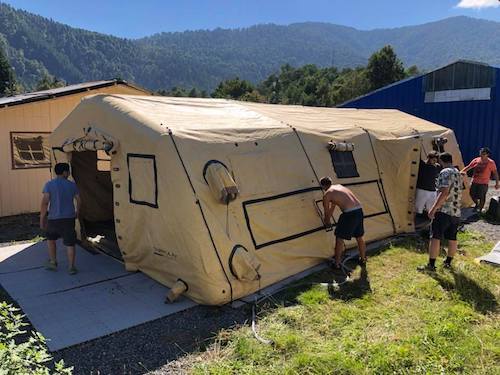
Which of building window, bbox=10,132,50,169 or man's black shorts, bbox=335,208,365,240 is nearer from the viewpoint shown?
man's black shorts, bbox=335,208,365,240

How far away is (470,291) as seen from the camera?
584 centimetres

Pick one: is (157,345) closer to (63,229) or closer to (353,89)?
(63,229)

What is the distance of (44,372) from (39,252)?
20.5ft

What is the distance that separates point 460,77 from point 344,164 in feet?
35.1

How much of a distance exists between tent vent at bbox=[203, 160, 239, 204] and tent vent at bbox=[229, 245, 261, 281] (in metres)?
0.69

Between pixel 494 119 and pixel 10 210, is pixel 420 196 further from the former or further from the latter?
pixel 10 210

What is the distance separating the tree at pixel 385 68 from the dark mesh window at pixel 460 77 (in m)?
29.4

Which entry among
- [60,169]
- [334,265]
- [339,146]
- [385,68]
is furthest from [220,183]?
[385,68]

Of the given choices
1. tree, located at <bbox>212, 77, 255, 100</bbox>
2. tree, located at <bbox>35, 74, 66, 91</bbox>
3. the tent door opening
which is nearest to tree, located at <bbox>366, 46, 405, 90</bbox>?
tree, located at <bbox>212, 77, 255, 100</bbox>

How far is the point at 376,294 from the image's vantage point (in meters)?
5.89

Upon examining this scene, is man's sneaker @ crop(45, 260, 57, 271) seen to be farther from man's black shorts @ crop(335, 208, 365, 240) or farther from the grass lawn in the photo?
man's black shorts @ crop(335, 208, 365, 240)

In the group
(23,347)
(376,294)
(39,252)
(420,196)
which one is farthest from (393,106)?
(23,347)

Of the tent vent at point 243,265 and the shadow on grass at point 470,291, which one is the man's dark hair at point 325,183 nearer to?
the tent vent at point 243,265

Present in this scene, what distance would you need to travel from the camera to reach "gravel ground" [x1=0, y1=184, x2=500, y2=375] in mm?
4270
